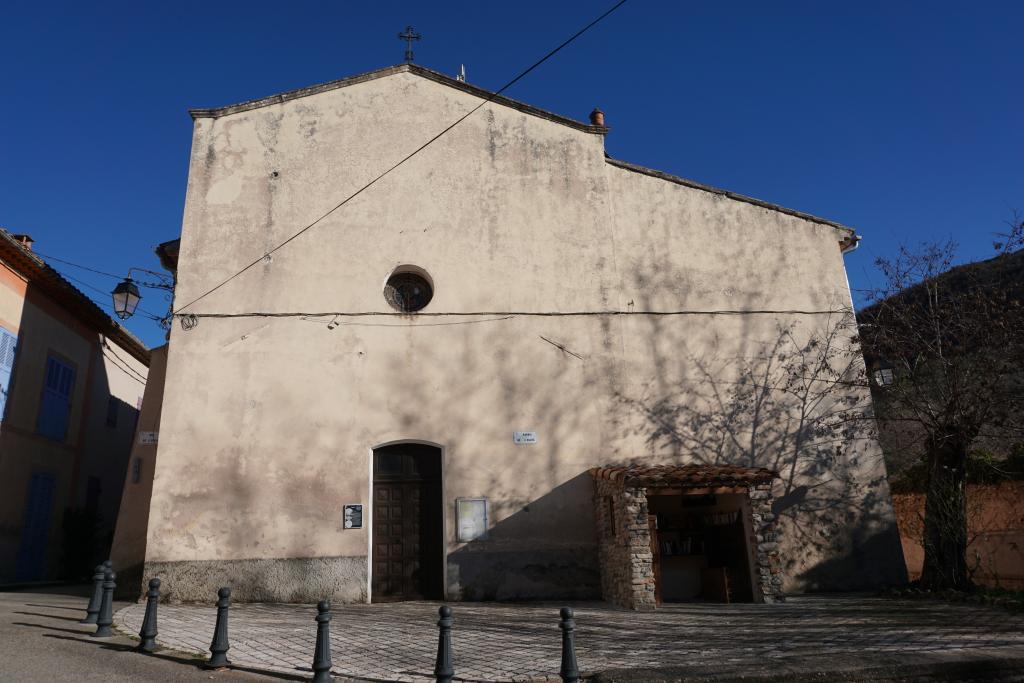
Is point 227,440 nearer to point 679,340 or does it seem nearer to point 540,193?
point 540,193

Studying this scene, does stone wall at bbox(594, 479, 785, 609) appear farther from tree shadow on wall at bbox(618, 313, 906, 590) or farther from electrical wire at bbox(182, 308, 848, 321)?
electrical wire at bbox(182, 308, 848, 321)

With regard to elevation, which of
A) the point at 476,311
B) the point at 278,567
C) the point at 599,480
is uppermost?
the point at 476,311

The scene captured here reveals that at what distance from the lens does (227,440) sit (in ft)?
38.8

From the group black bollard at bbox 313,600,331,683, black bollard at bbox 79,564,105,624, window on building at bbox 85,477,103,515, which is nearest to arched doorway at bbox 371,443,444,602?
black bollard at bbox 79,564,105,624

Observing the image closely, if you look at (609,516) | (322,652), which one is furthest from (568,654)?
(609,516)

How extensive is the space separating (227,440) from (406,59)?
27.3ft

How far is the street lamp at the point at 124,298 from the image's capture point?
13.6 meters

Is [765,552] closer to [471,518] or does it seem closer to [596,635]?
[596,635]

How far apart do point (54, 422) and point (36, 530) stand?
229 cm

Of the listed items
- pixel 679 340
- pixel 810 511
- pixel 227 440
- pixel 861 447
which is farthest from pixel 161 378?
pixel 861 447

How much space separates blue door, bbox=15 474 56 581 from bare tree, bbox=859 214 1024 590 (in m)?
16.7

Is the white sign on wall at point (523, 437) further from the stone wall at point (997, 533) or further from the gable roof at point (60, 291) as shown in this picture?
→ the gable roof at point (60, 291)

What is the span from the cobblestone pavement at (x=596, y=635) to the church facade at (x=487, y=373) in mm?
1180

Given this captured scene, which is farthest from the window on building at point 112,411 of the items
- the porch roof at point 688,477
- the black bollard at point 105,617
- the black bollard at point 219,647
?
the black bollard at point 219,647
